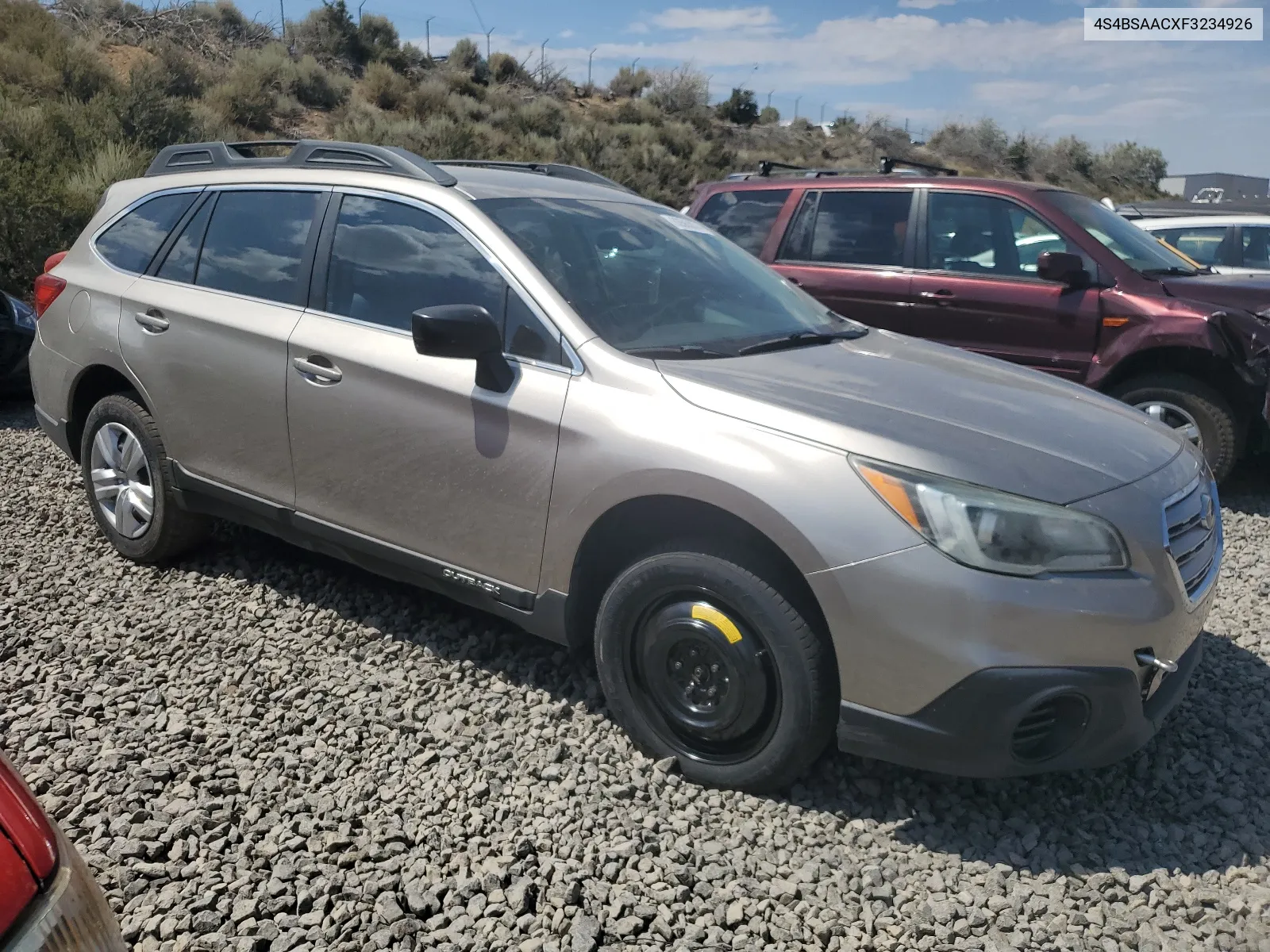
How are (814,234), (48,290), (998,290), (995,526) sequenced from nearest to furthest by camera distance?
(995,526), (48,290), (998,290), (814,234)

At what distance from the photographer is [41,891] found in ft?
4.62

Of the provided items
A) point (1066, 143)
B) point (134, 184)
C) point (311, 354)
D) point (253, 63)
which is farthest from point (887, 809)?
point (1066, 143)

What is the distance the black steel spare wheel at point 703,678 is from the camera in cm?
290

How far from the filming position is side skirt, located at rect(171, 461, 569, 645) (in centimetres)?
332

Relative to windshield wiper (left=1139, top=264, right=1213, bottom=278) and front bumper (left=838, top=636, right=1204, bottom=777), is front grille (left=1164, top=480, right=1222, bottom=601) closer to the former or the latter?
front bumper (left=838, top=636, right=1204, bottom=777)

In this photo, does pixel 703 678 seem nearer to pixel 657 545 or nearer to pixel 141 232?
pixel 657 545

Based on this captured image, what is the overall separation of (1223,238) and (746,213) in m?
4.81

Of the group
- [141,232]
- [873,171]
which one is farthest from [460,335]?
[873,171]

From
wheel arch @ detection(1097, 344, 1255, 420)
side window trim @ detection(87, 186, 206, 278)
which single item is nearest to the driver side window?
side window trim @ detection(87, 186, 206, 278)

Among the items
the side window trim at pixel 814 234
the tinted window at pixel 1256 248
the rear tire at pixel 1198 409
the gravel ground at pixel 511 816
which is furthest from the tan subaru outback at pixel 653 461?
the tinted window at pixel 1256 248

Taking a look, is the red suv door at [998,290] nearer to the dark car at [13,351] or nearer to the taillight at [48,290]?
the taillight at [48,290]

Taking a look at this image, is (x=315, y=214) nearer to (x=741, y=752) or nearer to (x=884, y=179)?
(x=741, y=752)

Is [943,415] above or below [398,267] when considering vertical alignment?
below

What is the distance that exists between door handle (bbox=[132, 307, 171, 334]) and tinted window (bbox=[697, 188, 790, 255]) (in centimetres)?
450
